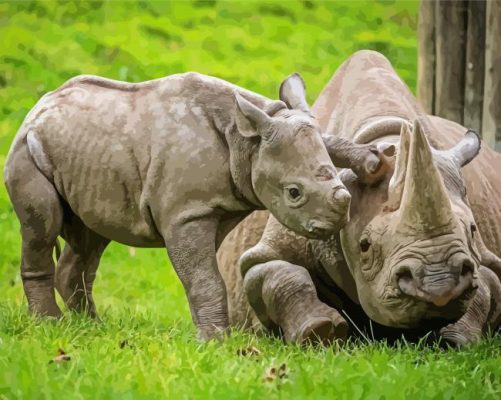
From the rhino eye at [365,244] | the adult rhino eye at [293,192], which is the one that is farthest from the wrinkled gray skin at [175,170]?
the rhino eye at [365,244]

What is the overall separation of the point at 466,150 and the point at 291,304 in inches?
44.7

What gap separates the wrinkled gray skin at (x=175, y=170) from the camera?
6.09 metres

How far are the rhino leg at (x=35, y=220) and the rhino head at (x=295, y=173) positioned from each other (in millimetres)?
1125

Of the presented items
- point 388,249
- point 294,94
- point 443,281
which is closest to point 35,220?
point 294,94

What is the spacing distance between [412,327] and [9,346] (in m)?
1.77

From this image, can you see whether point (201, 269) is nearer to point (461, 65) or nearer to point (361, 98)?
point (361, 98)

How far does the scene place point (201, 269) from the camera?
6.34 meters

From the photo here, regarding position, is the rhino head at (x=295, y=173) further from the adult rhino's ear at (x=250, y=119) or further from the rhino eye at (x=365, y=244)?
the rhino eye at (x=365, y=244)

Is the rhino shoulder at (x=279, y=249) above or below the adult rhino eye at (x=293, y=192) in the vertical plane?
below

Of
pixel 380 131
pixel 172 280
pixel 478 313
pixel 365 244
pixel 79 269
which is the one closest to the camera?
pixel 365 244

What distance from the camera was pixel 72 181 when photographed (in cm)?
666

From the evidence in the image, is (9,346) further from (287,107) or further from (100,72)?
Result: (100,72)

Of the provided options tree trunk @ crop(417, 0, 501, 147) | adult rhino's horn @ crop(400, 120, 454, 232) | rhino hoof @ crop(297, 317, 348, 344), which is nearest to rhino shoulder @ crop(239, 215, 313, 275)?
rhino hoof @ crop(297, 317, 348, 344)

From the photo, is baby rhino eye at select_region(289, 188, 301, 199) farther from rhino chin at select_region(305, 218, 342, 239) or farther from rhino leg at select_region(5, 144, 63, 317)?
rhino leg at select_region(5, 144, 63, 317)
